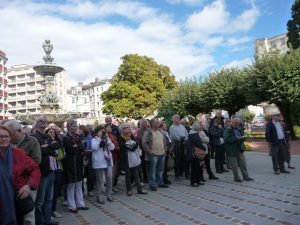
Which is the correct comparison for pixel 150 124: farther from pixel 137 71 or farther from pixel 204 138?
pixel 137 71

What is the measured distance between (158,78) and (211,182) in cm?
4201

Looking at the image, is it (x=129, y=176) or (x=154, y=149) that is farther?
(x=154, y=149)

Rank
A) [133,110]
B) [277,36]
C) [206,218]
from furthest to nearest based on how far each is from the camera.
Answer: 1. [277,36]
2. [133,110]
3. [206,218]

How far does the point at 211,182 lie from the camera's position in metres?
11.0

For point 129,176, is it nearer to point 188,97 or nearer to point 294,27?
point 188,97

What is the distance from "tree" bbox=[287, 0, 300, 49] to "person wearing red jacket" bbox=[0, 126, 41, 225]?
33571 millimetres

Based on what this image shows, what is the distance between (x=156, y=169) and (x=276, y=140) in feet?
14.1

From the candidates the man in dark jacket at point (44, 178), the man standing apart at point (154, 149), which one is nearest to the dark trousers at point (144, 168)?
the man standing apart at point (154, 149)

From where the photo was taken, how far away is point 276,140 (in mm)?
11953

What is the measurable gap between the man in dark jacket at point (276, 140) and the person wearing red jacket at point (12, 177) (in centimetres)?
921

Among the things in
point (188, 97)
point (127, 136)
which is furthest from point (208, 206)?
point (188, 97)

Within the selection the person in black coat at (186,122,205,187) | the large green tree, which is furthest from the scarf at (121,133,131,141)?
the large green tree

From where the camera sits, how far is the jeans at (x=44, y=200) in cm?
665

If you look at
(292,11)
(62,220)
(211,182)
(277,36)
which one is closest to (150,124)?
(211,182)
